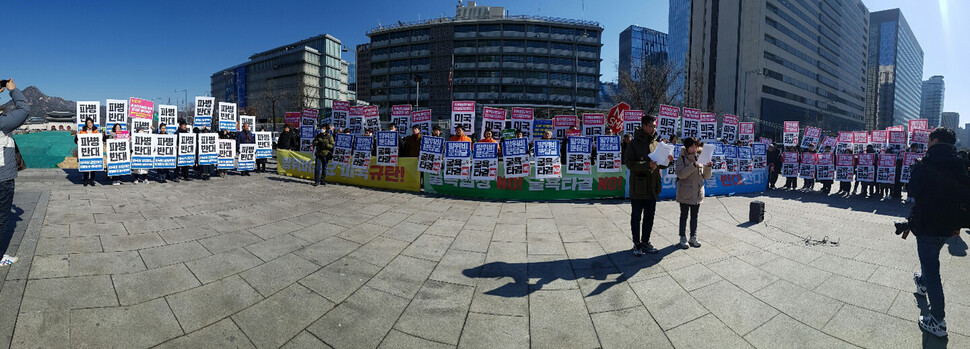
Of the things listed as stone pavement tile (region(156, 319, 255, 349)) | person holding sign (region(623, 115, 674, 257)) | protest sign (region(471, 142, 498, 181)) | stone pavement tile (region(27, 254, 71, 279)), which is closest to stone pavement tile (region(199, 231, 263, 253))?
stone pavement tile (region(27, 254, 71, 279))

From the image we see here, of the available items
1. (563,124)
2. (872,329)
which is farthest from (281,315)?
(563,124)

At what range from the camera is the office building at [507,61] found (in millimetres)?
68000

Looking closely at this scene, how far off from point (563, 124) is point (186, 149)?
12059 mm

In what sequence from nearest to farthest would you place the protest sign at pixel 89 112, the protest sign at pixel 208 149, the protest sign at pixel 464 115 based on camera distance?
the protest sign at pixel 89 112 → the protest sign at pixel 464 115 → the protest sign at pixel 208 149

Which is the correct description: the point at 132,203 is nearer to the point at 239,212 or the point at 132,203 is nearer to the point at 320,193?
the point at 239,212

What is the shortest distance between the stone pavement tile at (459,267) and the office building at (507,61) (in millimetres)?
63113

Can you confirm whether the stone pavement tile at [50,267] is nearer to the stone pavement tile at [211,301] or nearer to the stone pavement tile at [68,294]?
the stone pavement tile at [68,294]

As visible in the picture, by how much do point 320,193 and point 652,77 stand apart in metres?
27.7

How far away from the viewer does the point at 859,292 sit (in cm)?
389

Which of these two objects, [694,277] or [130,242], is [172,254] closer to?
[130,242]

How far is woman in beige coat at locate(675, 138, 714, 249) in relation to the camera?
18.1ft

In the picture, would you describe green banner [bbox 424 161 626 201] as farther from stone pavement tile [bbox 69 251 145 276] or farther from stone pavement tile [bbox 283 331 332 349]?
stone pavement tile [bbox 283 331 332 349]

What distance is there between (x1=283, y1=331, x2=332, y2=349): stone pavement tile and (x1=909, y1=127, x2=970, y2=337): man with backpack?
4.95 meters

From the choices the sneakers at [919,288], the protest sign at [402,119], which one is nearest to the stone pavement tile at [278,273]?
the sneakers at [919,288]
